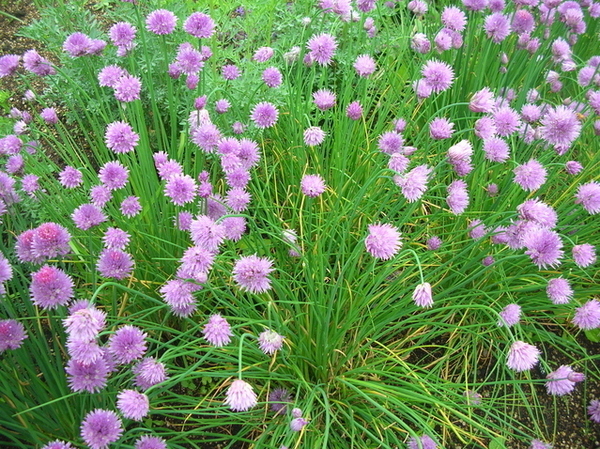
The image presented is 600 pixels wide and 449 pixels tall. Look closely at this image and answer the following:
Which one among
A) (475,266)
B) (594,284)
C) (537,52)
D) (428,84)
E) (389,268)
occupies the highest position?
(428,84)

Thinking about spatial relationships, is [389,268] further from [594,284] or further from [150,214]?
[594,284]

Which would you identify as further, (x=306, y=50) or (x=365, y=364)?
(x=306, y=50)

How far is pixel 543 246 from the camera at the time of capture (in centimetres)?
159

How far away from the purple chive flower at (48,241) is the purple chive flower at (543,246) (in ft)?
4.44

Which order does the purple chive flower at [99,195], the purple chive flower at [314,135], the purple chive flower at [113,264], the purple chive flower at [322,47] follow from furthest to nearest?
the purple chive flower at [322,47] < the purple chive flower at [314,135] < the purple chive flower at [99,195] < the purple chive flower at [113,264]

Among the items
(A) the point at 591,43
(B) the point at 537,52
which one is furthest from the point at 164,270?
(A) the point at 591,43

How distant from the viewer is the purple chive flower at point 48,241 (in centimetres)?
147

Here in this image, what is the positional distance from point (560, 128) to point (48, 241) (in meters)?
1.72

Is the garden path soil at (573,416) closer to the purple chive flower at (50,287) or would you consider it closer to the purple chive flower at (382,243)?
the purple chive flower at (382,243)

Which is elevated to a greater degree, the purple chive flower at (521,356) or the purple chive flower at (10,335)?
the purple chive flower at (10,335)

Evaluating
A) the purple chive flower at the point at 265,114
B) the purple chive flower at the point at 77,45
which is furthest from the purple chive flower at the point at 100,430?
the purple chive flower at the point at 77,45

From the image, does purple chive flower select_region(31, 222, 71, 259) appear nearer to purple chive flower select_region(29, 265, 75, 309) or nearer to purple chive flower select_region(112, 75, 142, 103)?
purple chive flower select_region(29, 265, 75, 309)

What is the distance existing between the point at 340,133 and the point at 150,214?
0.95m

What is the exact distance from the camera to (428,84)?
1.99 m
